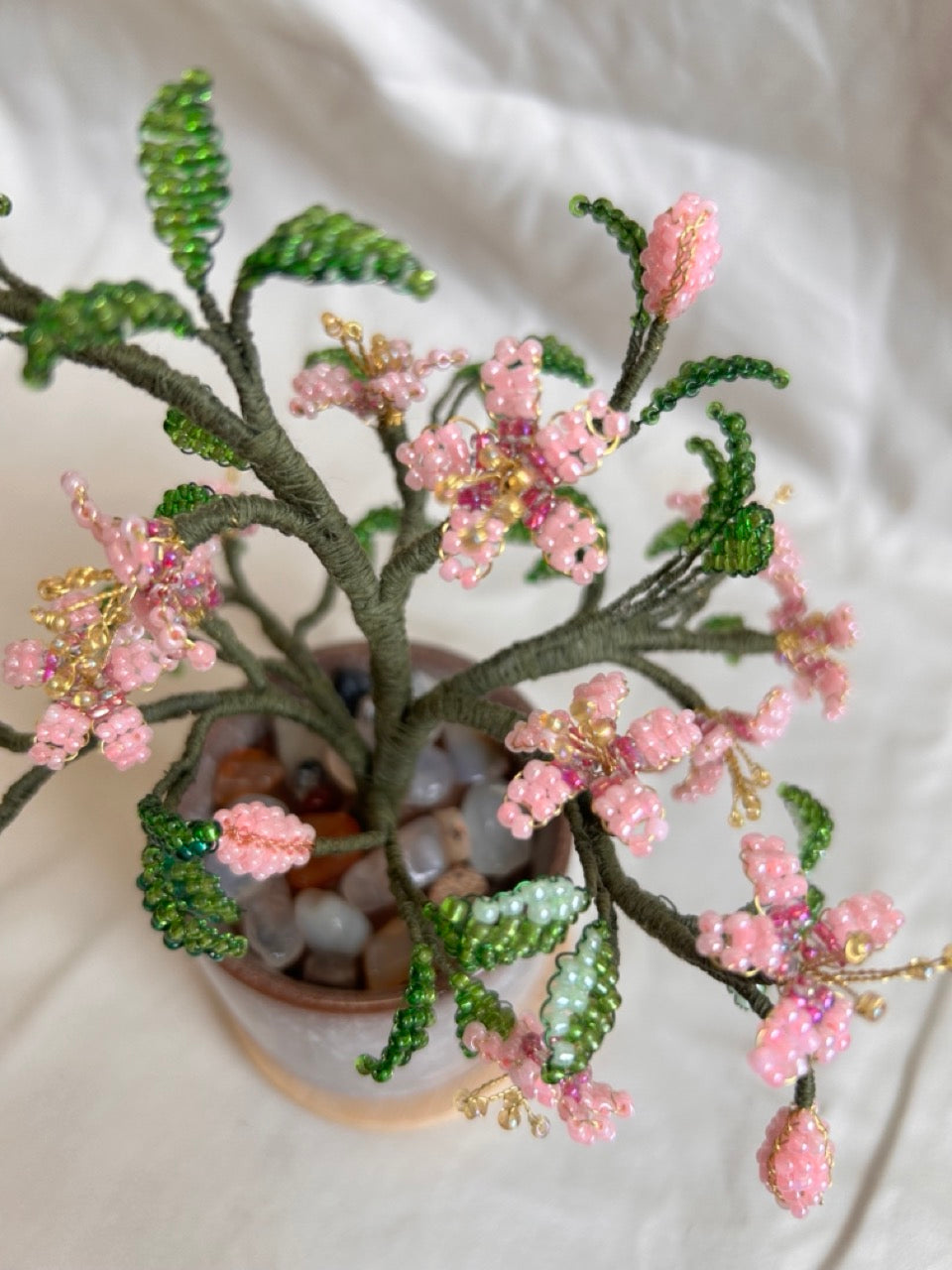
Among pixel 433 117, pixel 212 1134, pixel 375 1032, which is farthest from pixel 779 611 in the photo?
pixel 433 117

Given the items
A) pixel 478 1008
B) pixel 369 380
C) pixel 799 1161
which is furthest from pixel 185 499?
pixel 799 1161

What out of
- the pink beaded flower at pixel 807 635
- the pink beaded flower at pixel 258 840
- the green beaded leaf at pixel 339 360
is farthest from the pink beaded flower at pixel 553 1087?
the green beaded leaf at pixel 339 360

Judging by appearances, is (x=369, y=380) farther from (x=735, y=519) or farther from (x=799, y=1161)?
(x=799, y=1161)

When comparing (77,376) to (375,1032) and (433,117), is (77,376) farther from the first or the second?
(375,1032)

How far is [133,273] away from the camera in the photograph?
3.43 ft

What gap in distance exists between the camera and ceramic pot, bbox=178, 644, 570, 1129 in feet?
1.89

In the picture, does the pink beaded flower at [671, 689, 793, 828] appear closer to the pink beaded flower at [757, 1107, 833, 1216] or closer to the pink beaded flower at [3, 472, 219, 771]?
the pink beaded flower at [757, 1107, 833, 1216]

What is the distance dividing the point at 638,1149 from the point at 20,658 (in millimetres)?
531

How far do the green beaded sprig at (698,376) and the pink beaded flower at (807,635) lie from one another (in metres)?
0.11

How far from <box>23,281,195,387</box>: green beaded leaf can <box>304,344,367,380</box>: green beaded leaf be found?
22 cm

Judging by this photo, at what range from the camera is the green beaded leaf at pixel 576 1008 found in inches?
16.0

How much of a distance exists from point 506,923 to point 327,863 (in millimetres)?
291

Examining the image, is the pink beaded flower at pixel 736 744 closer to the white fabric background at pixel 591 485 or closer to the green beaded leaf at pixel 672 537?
the green beaded leaf at pixel 672 537

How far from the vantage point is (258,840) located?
1.48 ft
